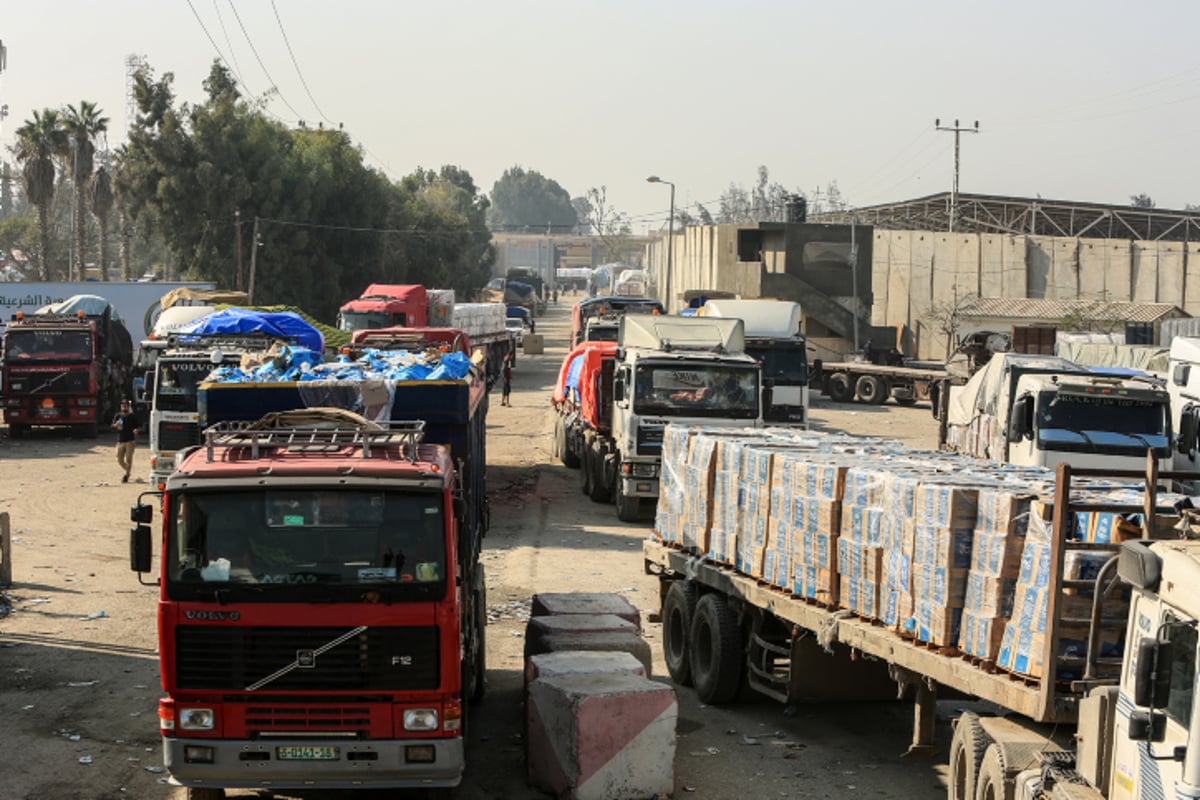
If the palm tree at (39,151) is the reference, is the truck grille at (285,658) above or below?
below

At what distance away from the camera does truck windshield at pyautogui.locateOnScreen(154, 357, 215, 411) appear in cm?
2608

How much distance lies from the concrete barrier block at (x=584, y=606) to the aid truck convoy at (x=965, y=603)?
667mm

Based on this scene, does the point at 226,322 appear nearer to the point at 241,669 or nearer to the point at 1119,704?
the point at 241,669

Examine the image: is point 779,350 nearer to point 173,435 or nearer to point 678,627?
point 173,435

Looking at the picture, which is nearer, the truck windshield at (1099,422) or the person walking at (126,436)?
the truck windshield at (1099,422)

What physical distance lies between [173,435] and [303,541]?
17.4 metres

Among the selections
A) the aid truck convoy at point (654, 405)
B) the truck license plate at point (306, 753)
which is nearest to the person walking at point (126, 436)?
the aid truck convoy at point (654, 405)

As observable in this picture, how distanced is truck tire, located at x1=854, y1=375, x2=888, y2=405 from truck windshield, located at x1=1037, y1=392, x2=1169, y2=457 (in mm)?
28000

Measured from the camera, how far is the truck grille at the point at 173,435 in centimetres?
2586

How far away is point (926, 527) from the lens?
381 inches

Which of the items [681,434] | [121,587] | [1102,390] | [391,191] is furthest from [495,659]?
[391,191]

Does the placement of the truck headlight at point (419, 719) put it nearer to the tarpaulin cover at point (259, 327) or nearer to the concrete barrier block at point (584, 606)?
the concrete barrier block at point (584, 606)

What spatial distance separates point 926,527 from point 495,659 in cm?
698

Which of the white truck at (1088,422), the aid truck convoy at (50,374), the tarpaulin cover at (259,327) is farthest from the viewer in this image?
the aid truck convoy at (50,374)
